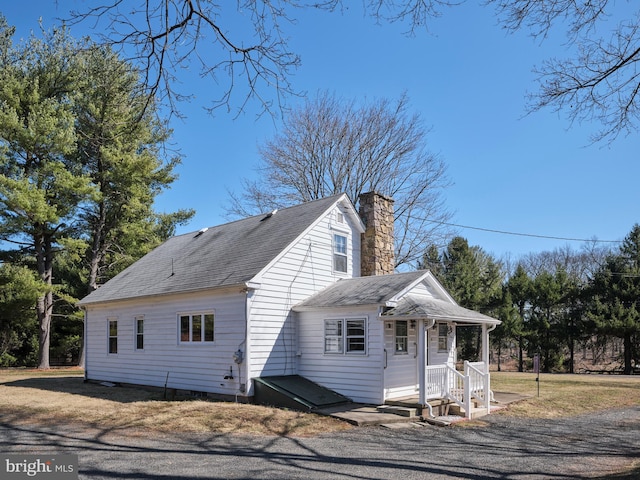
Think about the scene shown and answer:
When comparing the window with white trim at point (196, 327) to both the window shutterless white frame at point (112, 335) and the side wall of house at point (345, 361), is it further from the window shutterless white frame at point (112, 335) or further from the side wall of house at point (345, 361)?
the window shutterless white frame at point (112, 335)

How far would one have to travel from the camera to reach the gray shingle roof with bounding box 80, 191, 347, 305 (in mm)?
15117

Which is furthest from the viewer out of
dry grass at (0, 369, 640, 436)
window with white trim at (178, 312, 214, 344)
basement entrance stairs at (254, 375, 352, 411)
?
window with white trim at (178, 312, 214, 344)

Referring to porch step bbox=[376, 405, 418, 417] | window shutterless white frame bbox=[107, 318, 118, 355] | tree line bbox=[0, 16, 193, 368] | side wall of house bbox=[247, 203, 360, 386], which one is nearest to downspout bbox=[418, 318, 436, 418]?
porch step bbox=[376, 405, 418, 417]

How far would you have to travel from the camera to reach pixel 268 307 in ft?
47.5

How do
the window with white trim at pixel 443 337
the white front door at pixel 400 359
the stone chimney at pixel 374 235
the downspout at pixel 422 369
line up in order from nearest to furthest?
the downspout at pixel 422 369, the white front door at pixel 400 359, the window with white trim at pixel 443 337, the stone chimney at pixel 374 235

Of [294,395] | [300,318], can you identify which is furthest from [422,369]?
[300,318]

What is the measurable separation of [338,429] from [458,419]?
A: 3.38m

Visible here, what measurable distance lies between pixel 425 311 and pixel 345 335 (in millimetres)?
2351

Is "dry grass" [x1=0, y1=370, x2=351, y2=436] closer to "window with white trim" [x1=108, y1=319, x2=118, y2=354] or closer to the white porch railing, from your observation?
the white porch railing

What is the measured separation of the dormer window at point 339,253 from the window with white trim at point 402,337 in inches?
129

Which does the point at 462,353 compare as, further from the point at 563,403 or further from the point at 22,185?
the point at 22,185

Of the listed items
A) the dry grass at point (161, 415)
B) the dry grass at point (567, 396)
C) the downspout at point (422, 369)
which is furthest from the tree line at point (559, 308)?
the dry grass at point (161, 415)

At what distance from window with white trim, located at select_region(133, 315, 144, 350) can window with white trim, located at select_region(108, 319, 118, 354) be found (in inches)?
58.1

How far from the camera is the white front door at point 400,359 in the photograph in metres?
13.6
